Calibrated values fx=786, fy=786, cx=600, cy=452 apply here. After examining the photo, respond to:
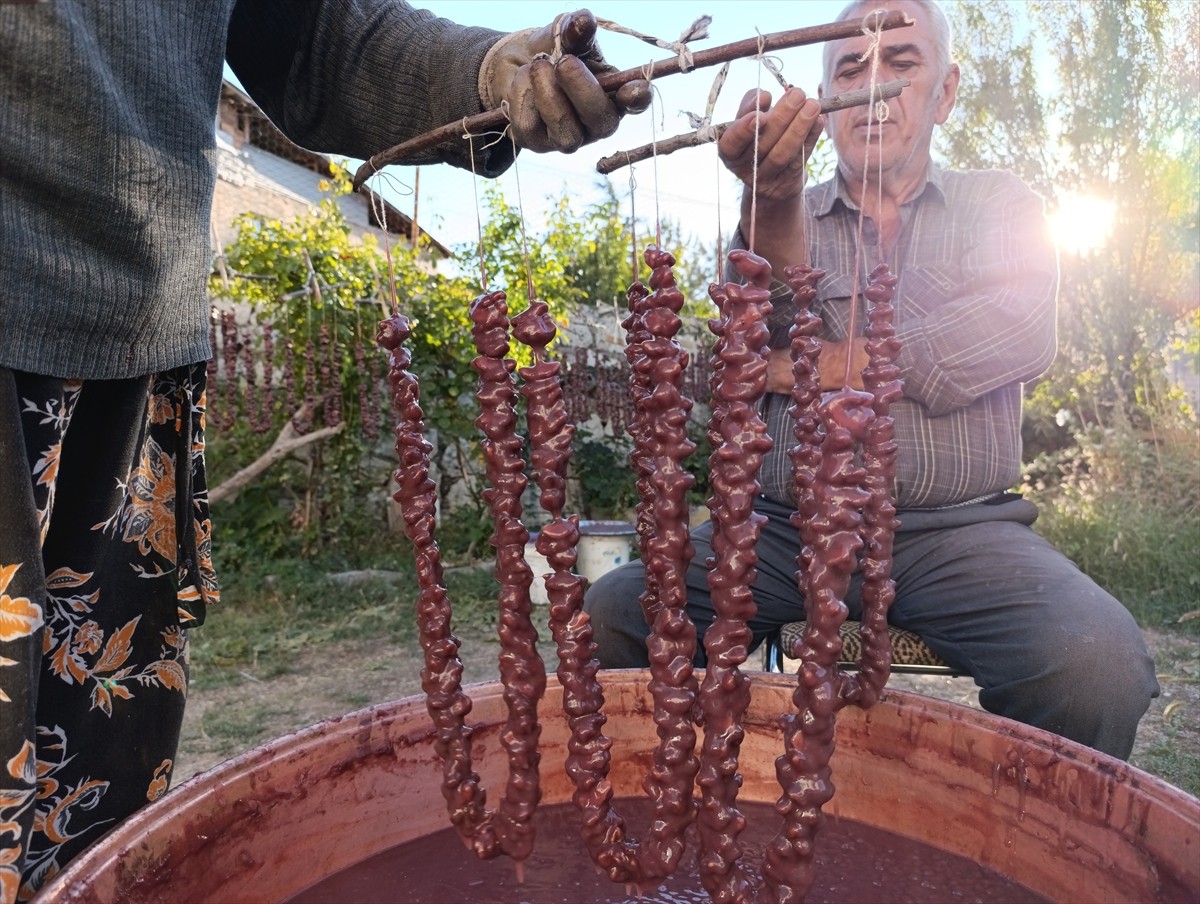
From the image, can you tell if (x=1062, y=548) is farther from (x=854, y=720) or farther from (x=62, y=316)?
(x=62, y=316)

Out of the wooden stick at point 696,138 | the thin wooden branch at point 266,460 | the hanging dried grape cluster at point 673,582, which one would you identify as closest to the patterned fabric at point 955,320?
the wooden stick at point 696,138

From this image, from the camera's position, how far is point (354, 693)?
4949 millimetres

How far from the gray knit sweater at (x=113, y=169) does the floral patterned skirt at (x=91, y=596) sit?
0.31ft

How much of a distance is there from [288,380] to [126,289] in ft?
19.8

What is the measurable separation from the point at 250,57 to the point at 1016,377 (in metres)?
2.29

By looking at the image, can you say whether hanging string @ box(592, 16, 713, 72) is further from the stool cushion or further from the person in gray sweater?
the stool cushion

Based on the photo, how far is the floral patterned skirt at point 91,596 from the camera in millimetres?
1110

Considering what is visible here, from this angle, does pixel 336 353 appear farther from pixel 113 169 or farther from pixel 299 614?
pixel 113 169

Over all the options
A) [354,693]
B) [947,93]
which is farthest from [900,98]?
[354,693]

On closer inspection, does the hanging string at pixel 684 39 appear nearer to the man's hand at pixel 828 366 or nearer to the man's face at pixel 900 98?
the man's hand at pixel 828 366

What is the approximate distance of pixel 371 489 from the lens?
7.96 metres

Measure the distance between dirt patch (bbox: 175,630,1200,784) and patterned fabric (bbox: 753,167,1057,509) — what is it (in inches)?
87.8

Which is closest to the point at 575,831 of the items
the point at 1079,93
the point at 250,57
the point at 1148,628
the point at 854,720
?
the point at 854,720

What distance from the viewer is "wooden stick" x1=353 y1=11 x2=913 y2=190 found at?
1043mm
